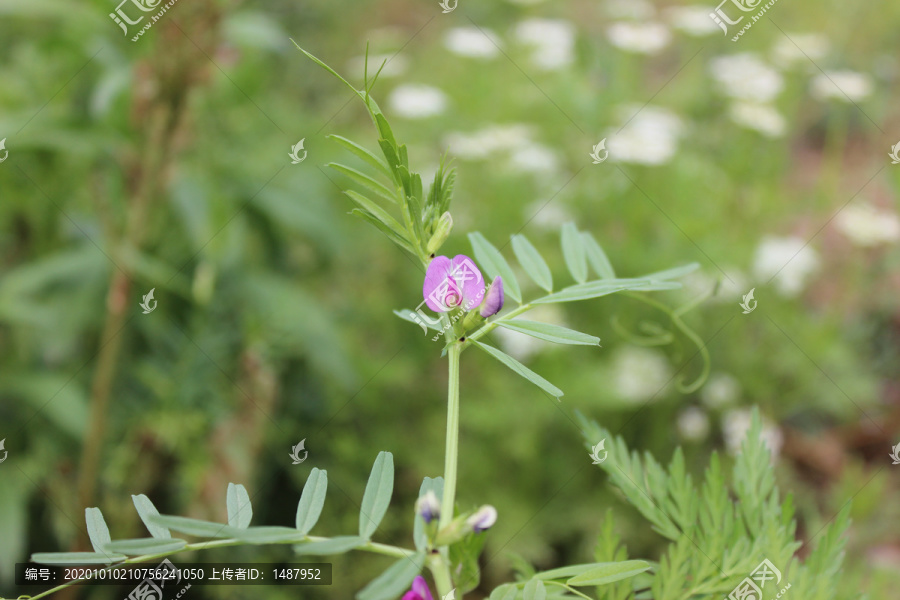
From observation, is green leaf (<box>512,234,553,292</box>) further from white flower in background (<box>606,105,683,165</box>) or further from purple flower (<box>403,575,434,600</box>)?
white flower in background (<box>606,105,683,165</box>)

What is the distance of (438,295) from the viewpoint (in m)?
0.37

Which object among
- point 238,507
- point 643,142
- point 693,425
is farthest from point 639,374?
point 238,507

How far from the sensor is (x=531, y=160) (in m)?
1.85

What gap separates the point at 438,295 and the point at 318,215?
1.48 meters

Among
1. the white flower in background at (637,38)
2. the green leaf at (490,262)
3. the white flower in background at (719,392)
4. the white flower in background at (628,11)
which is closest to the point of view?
the green leaf at (490,262)

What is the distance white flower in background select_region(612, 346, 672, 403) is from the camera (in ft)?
5.31

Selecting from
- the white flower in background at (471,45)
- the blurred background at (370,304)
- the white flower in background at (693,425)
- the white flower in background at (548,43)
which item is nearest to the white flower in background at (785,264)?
the blurred background at (370,304)

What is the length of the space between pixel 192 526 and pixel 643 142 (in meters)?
1.60

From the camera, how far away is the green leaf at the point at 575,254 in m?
0.55

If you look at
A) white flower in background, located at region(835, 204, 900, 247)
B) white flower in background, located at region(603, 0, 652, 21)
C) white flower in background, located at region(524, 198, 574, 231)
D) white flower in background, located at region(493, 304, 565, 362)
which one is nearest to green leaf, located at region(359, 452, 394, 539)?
white flower in background, located at region(493, 304, 565, 362)

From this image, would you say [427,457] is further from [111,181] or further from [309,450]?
[111,181]

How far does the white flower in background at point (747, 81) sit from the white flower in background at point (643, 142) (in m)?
0.25

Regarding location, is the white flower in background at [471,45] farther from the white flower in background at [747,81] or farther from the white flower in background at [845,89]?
the white flower in background at [845,89]

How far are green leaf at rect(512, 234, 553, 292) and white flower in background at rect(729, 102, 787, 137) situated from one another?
5.12ft
